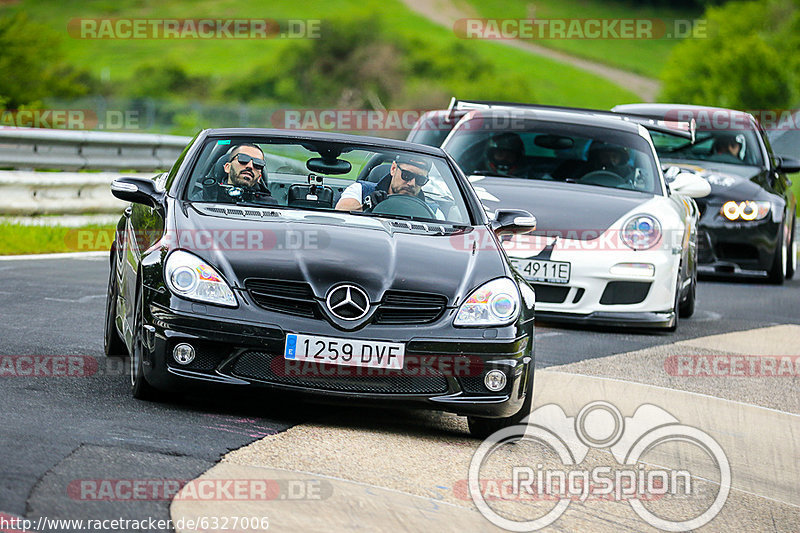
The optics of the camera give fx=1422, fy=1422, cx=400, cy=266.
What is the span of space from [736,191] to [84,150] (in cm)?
688

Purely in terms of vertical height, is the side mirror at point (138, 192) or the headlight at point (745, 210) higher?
the side mirror at point (138, 192)

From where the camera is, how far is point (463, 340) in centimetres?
593

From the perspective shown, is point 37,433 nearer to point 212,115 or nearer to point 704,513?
point 704,513

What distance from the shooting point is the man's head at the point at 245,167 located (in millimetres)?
7078

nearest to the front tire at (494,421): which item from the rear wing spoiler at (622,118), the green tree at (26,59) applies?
the rear wing spoiler at (622,118)

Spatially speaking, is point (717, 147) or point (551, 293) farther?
point (717, 147)

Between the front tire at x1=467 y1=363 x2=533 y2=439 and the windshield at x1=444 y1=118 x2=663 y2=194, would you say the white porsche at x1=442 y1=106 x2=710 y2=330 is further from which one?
the front tire at x1=467 y1=363 x2=533 y2=439

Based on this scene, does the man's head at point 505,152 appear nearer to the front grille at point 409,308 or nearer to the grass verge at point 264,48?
the front grille at point 409,308

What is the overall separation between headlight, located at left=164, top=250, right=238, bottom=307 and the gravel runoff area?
62 centimetres

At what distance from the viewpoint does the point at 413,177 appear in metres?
7.36

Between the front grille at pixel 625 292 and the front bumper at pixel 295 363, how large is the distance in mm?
4097

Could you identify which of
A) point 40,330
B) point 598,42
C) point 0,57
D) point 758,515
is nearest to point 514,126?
point 40,330

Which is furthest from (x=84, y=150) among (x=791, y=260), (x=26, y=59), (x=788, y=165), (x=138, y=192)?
(x=26, y=59)

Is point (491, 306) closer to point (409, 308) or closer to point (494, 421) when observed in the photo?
point (409, 308)
